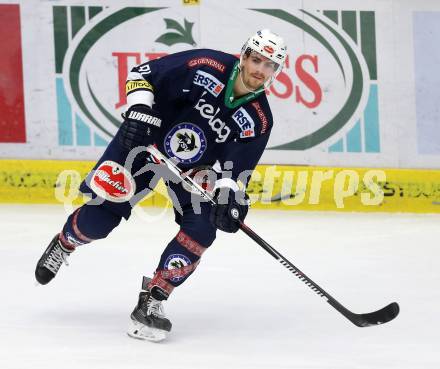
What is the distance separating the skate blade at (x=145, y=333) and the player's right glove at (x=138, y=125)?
590 millimetres

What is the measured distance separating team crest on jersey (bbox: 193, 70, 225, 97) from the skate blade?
801 mm

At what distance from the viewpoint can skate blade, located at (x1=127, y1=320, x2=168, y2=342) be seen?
12.8ft

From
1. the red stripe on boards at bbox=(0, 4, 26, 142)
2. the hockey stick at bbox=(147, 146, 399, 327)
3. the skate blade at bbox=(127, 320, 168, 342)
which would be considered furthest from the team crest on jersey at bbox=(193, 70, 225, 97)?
the red stripe on boards at bbox=(0, 4, 26, 142)

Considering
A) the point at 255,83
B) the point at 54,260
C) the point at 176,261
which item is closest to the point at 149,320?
the point at 176,261

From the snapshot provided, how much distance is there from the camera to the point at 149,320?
12.9ft

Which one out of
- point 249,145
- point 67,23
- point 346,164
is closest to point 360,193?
point 346,164

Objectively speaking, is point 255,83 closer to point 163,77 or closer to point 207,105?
point 207,105

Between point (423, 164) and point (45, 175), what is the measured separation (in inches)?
81.1

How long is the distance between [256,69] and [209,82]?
173mm

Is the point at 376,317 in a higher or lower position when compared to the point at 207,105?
lower

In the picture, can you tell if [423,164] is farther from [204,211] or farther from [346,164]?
[204,211]

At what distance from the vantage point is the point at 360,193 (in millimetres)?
6461

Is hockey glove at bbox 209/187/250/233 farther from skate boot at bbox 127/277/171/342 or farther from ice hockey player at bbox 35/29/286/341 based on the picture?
skate boot at bbox 127/277/171/342

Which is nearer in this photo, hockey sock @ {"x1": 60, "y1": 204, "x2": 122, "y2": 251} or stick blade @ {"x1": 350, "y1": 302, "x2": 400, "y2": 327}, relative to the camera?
stick blade @ {"x1": 350, "y1": 302, "x2": 400, "y2": 327}
